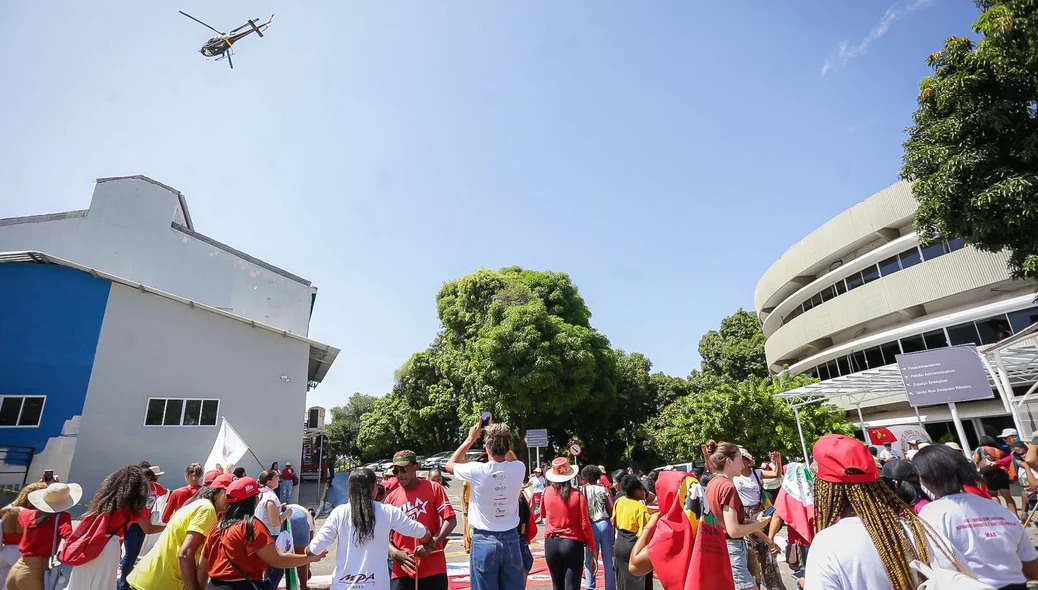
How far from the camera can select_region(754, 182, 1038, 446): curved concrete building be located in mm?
19359

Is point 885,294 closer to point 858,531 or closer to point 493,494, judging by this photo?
point 493,494

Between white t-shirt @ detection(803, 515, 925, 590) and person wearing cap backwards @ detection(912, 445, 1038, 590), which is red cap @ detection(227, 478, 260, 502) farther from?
person wearing cap backwards @ detection(912, 445, 1038, 590)

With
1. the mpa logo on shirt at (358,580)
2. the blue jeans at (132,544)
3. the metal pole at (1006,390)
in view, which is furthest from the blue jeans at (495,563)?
the metal pole at (1006,390)

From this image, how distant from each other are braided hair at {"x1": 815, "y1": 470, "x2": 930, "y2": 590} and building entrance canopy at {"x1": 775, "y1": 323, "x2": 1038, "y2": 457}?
37.2 feet

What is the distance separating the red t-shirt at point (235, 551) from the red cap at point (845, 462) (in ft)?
11.5

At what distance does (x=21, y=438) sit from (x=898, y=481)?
1979 cm

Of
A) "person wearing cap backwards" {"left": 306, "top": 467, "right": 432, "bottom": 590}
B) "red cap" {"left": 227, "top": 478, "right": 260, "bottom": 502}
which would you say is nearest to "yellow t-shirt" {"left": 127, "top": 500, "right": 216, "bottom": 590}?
"red cap" {"left": 227, "top": 478, "right": 260, "bottom": 502}

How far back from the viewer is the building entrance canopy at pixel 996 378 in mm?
11461

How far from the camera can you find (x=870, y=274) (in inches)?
956

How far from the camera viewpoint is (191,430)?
52.4 ft

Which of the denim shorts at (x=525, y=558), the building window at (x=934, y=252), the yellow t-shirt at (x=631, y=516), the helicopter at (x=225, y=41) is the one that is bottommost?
the denim shorts at (x=525, y=558)

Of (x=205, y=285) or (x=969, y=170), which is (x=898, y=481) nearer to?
(x=969, y=170)

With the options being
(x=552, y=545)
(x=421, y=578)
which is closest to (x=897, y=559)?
(x=421, y=578)

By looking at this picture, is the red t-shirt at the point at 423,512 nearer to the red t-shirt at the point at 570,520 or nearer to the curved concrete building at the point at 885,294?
the red t-shirt at the point at 570,520
